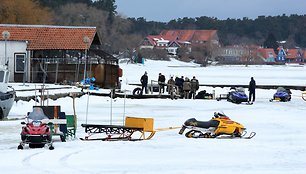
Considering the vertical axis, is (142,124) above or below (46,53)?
below

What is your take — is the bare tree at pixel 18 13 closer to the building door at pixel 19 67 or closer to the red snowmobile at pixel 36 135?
the building door at pixel 19 67

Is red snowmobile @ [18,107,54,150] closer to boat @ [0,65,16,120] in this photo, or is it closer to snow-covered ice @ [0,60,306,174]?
snow-covered ice @ [0,60,306,174]

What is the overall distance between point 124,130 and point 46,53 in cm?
2854

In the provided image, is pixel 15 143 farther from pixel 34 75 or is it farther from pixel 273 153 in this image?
pixel 34 75

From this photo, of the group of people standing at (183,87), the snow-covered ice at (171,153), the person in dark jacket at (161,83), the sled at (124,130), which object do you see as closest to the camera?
the snow-covered ice at (171,153)

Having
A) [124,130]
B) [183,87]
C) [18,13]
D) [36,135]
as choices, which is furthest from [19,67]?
[18,13]

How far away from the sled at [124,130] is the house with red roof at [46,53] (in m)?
25.1

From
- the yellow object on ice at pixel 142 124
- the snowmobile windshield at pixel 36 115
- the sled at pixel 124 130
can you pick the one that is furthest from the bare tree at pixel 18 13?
the snowmobile windshield at pixel 36 115

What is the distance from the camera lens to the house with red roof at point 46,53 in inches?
1858

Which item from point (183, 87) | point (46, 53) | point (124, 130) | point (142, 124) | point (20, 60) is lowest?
point (124, 130)

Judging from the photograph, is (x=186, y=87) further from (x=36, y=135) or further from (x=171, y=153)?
(x=171, y=153)

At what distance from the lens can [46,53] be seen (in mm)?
48469

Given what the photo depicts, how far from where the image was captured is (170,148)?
1839 cm

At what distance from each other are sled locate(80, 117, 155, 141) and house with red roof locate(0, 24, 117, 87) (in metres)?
25.1
